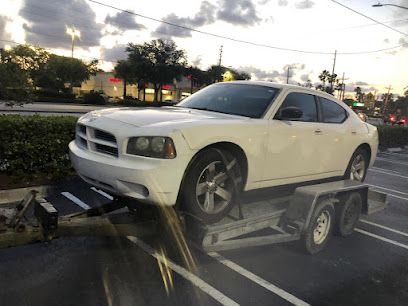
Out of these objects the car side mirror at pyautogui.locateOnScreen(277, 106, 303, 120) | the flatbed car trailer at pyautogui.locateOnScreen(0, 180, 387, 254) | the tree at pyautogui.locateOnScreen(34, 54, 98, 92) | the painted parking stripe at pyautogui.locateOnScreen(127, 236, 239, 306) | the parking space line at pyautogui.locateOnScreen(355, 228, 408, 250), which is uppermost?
the tree at pyautogui.locateOnScreen(34, 54, 98, 92)

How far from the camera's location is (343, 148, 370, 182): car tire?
6.67m

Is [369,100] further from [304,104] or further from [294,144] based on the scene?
[294,144]

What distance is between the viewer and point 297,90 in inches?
219

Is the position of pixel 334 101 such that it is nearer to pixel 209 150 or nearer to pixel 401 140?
pixel 209 150

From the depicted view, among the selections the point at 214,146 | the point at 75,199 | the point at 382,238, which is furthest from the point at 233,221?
the point at 75,199

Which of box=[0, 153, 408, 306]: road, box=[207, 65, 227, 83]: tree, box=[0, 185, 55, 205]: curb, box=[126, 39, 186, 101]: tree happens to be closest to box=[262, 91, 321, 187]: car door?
box=[0, 153, 408, 306]: road

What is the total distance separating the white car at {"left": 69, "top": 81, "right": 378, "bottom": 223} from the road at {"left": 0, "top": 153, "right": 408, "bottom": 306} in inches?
29.0

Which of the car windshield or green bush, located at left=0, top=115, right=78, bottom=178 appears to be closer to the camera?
the car windshield

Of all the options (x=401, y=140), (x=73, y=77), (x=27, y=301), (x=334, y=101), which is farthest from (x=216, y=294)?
(x=73, y=77)

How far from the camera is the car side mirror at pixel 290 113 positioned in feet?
16.4

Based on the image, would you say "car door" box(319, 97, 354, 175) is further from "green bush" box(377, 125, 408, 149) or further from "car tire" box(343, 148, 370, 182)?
"green bush" box(377, 125, 408, 149)

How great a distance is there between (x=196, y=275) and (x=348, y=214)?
9.32ft

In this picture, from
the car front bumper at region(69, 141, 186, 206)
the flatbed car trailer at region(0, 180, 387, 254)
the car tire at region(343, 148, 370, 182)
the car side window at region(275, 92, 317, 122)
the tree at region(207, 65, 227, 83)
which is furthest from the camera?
the tree at region(207, 65, 227, 83)

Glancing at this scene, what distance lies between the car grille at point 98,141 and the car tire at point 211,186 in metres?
0.78
